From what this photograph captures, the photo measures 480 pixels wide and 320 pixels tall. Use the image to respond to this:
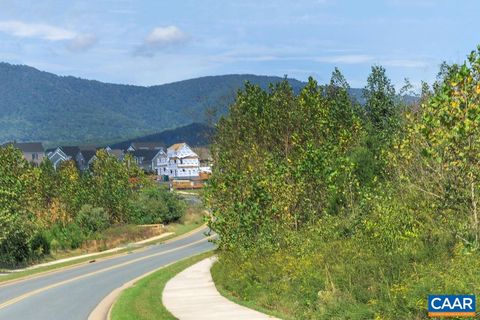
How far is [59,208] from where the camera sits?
5966 cm

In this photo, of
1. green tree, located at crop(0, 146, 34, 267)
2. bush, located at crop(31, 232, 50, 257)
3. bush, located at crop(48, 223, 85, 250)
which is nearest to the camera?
green tree, located at crop(0, 146, 34, 267)

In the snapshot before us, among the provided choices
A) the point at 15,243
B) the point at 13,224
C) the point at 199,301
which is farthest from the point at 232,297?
the point at 15,243

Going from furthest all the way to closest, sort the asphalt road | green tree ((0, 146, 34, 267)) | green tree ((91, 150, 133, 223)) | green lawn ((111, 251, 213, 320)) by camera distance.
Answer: green tree ((91, 150, 133, 223)), green tree ((0, 146, 34, 267)), the asphalt road, green lawn ((111, 251, 213, 320))

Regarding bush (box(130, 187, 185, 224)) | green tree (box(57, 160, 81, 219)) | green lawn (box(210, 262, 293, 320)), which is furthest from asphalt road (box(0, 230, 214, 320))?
bush (box(130, 187, 185, 224))

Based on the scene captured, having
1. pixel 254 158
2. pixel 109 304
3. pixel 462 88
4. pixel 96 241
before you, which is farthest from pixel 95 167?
pixel 462 88

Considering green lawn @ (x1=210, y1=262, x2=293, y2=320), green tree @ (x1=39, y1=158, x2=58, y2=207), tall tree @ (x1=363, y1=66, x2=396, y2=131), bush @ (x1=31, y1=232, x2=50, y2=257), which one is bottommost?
bush @ (x1=31, y1=232, x2=50, y2=257)

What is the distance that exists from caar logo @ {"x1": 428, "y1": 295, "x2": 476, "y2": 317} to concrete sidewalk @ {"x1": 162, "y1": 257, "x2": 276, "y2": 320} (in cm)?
493

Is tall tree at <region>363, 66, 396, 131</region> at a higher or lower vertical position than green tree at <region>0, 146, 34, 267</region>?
higher

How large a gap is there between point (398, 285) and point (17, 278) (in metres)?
25.9

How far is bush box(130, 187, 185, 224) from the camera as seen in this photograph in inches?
2579

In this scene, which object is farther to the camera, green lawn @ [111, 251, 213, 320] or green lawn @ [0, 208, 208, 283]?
green lawn @ [0, 208, 208, 283]

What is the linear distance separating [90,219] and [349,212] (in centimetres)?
3684

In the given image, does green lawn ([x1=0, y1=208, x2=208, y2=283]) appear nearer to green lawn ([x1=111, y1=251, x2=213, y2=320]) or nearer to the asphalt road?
the asphalt road

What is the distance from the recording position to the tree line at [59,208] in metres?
42.9
